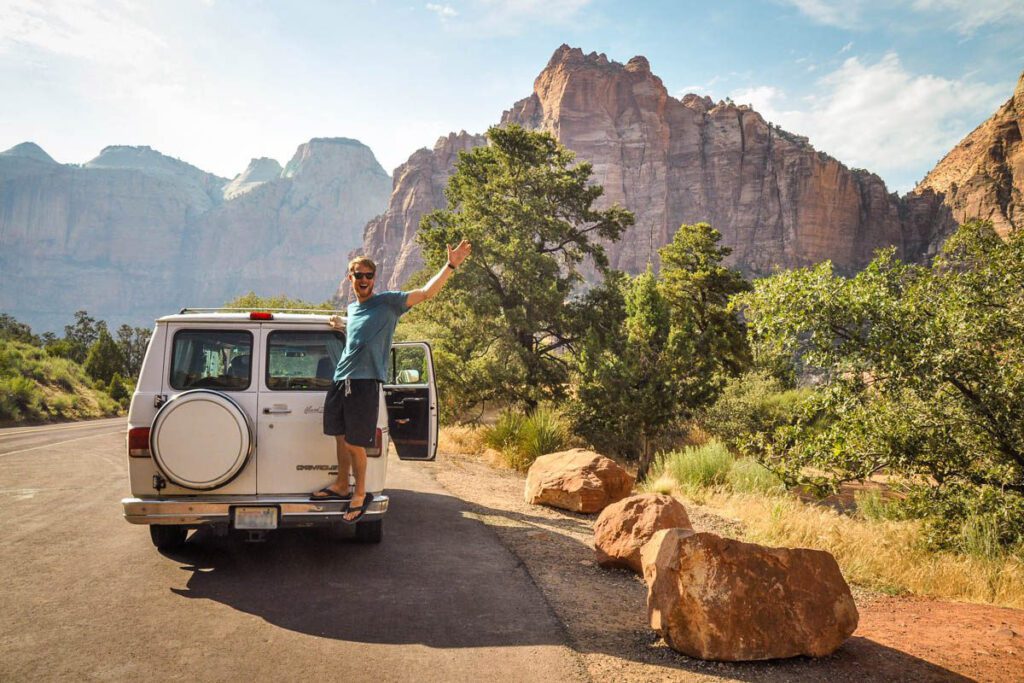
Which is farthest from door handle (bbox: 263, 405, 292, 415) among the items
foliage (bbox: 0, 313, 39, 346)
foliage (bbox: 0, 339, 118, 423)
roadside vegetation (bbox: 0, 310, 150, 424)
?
foliage (bbox: 0, 313, 39, 346)

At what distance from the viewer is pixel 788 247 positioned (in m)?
97.5

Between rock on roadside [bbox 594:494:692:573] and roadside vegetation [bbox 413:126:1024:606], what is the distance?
225 centimetres

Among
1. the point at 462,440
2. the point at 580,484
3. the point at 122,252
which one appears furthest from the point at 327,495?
the point at 122,252

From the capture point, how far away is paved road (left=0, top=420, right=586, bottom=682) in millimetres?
3582

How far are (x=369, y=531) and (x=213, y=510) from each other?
Answer: 1.61m

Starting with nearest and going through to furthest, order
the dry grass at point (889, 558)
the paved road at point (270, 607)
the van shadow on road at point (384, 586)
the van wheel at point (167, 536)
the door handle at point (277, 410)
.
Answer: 1. the paved road at point (270, 607)
2. the van shadow on road at point (384, 586)
3. the door handle at point (277, 410)
4. the van wheel at point (167, 536)
5. the dry grass at point (889, 558)

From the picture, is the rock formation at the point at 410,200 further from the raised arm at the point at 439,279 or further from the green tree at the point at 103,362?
the raised arm at the point at 439,279

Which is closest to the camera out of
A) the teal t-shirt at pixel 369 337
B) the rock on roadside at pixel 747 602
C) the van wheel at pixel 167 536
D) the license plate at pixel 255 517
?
the rock on roadside at pixel 747 602

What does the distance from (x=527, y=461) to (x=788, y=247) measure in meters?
96.5

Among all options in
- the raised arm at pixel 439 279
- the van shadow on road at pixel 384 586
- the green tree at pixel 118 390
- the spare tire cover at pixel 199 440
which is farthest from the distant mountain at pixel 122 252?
the raised arm at pixel 439 279

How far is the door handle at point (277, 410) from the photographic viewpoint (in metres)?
5.15

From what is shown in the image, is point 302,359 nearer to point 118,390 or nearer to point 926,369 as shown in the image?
point 926,369

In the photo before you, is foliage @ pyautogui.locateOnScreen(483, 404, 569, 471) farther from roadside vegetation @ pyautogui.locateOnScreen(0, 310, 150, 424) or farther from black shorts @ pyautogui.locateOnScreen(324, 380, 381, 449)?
roadside vegetation @ pyautogui.locateOnScreen(0, 310, 150, 424)

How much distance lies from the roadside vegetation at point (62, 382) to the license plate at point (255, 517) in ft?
66.0
